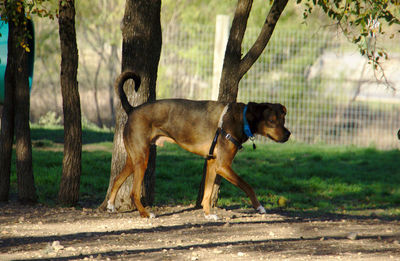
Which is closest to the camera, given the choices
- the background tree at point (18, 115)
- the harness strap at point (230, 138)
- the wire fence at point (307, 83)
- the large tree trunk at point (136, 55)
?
the harness strap at point (230, 138)

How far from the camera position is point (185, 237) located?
566cm

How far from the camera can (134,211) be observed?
7.29m

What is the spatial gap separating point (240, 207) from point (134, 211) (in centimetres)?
180

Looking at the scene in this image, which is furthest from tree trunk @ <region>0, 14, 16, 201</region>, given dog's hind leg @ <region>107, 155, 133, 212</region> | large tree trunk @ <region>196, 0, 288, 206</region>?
large tree trunk @ <region>196, 0, 288, 206</region>

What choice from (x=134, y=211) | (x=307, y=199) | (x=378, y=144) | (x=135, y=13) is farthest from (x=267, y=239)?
(x=378, y=144)

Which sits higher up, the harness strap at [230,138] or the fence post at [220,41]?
the fence post at [220,41]

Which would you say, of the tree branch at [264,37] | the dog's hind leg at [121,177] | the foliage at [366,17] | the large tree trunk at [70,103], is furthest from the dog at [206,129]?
the foliage at [366,17]

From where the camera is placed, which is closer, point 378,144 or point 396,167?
point 396,167

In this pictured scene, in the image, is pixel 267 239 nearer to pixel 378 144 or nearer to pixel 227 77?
pixel 227 77

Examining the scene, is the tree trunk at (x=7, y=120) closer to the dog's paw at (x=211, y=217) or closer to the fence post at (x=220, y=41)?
the dog's paw at (x=211, y=217)

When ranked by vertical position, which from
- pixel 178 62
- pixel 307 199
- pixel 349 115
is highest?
pixel 178 62

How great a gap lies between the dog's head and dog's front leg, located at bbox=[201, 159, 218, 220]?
0.70m

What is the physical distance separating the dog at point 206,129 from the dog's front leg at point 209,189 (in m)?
0.01

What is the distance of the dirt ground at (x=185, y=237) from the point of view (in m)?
4.93
